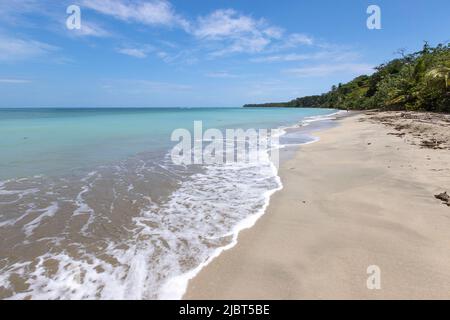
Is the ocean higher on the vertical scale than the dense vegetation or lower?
lower

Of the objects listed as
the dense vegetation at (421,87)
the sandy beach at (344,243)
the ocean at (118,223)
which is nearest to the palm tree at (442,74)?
the dense vegetation at (421,87)

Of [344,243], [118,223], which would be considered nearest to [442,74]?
[344,243]

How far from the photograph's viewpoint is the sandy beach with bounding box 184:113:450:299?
3100 mm

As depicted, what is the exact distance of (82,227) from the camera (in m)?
4.88

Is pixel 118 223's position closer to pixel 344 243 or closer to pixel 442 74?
pixel 344 243

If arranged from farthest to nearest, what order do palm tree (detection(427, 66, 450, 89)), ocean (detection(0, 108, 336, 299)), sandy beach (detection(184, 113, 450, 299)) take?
palm tree (detection(427, 66, 450, 89)), ocean (detection(0, 108, 336, 299)), sandy beach (detection(184, 113, 450, 299))

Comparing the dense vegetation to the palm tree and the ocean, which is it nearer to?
the palm tree

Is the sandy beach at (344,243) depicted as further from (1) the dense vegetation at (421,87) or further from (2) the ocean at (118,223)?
(1) the dense vegetation at (421,87)

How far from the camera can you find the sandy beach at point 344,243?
3100mm

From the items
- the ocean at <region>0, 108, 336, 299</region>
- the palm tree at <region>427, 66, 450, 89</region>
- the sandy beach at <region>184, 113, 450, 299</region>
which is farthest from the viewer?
the palm tree at <region>427, 66, 450, 89</region>

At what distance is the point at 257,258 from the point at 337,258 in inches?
42.0

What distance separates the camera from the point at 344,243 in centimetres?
407

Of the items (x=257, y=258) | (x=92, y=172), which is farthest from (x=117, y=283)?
(x=92, y=172)

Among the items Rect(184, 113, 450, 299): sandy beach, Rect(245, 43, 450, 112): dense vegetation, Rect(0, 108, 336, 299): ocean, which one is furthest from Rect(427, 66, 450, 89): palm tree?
Rect(0, 108, 336, 299): ocean
